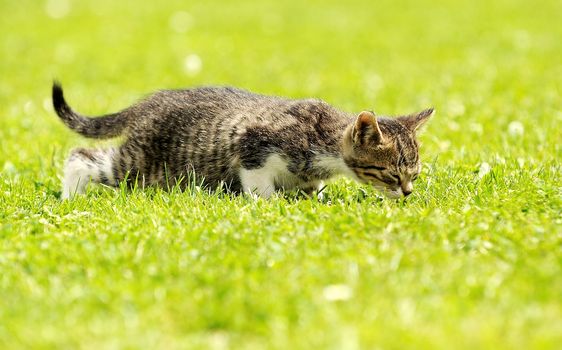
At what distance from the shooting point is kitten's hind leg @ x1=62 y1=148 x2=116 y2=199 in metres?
7.22

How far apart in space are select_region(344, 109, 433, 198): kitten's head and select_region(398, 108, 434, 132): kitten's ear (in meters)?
0.16

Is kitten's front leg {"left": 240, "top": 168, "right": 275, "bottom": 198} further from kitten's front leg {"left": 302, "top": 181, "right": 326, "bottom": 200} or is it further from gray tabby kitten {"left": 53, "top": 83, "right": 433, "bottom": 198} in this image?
kitten's front leg {"left": 302, "top": 181, "right": 326, "bottom": 200}

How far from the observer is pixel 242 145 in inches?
262

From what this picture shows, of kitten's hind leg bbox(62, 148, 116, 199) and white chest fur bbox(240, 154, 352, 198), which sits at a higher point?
white chest fur bbox(240, 154, 352, 198)

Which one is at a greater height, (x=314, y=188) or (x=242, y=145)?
(x=242, y=145)

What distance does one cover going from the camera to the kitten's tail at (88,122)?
7.58 m

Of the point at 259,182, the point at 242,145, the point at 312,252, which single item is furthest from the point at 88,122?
the point at 312,252

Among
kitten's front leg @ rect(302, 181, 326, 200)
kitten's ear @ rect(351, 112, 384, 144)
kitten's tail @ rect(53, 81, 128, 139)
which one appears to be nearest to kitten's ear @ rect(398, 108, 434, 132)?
kitten's ear @ rect(351, 112, 384, 144)

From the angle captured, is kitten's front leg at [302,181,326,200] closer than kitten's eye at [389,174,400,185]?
No

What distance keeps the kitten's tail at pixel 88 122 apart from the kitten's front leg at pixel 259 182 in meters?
1.59

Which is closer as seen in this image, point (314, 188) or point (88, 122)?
point (314, 188)

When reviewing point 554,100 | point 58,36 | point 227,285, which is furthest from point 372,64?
point 227,285

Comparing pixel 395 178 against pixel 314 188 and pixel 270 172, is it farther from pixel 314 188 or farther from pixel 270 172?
pixel 270 172

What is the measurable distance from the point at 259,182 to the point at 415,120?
1.34 meters
